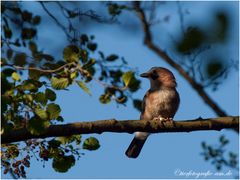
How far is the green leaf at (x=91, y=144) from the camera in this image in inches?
155

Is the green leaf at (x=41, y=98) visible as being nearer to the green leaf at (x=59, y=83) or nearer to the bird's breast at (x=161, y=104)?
the green leaf at (x=59, y=83)

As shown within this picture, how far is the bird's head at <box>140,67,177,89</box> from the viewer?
6891 mm

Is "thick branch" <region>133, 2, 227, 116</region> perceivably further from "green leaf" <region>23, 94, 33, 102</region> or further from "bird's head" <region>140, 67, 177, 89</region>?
"bird's head" <region>140, 67, 177, 89</region>

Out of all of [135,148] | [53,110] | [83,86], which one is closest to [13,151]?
[53,110]

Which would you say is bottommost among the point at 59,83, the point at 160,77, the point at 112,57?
the point at 59,83

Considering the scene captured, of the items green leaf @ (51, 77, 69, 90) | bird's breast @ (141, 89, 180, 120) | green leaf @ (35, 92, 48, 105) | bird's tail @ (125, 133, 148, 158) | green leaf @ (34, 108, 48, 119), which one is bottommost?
green leaf @ (34, 108, 48, 119)

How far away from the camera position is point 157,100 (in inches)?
257

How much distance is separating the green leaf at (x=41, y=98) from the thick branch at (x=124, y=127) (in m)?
0.25

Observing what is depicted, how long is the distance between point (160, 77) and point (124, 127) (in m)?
3.02

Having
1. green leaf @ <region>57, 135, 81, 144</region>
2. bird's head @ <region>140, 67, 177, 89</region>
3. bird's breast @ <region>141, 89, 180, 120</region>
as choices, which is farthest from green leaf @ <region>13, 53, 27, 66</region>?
bird's head @ <region>140, 67, 177, 89</region>

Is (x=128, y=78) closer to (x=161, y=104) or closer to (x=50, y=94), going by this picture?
(x=50, y=94)

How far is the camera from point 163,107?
6480 mm

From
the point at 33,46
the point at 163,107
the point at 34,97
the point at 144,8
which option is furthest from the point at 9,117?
the point at 163,107

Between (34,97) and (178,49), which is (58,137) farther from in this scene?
(178,49)
